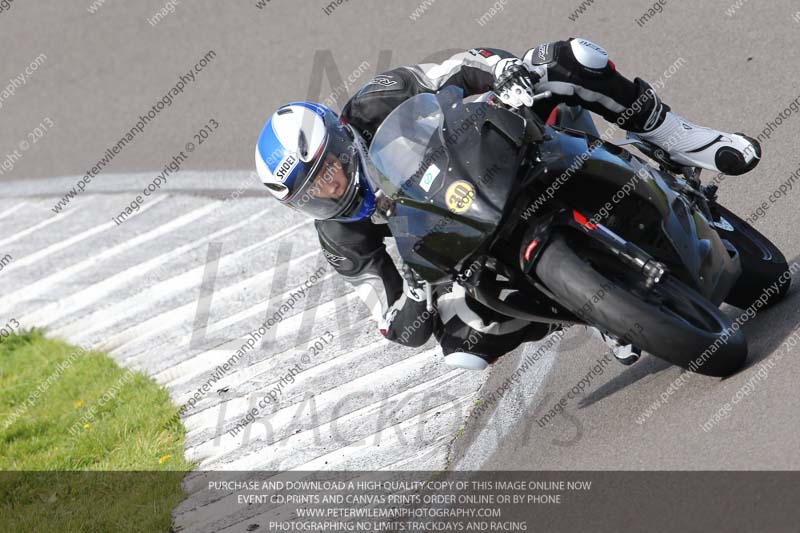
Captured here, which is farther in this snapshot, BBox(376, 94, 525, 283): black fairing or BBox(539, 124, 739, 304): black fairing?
BBox(539, 124, 739, 304): black fairing

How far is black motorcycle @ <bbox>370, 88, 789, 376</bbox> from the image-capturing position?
415 centimetres

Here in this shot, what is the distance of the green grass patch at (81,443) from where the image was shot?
6.03 meters

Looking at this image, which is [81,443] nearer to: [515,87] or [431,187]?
[431,187]

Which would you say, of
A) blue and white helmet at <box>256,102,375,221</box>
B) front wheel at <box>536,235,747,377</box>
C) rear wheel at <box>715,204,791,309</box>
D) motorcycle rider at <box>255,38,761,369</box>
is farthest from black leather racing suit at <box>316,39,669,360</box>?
front wheel at <box>536,235,747,377</box>

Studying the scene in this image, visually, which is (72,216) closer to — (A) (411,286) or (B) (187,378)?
(B) (187,378)

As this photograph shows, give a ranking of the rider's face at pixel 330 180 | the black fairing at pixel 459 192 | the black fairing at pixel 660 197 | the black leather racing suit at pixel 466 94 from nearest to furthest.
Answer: the black fairing at pixel 459 192 < the black fairing at pixel 660 197 < the rider's face at pixel 330 180 < the black leather racing suit at pixel 466 94

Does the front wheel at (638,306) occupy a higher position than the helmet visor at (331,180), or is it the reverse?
the front wheel at (638,306)

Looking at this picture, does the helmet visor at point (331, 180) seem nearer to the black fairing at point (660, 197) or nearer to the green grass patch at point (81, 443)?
the black fairing at point (660, 197)

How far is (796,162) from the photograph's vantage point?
6.41 metres

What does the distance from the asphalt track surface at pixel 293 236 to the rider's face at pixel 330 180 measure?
1642 mm

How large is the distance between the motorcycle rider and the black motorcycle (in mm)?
386

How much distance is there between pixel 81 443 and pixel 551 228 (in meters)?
4.11

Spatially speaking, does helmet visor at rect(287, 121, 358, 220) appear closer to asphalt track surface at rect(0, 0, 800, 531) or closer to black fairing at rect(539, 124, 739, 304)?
black fairing at rect(539, 124, 739, 304)

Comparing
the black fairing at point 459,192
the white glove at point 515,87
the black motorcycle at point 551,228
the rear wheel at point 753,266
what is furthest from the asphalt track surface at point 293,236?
the white glove at point 515,87
